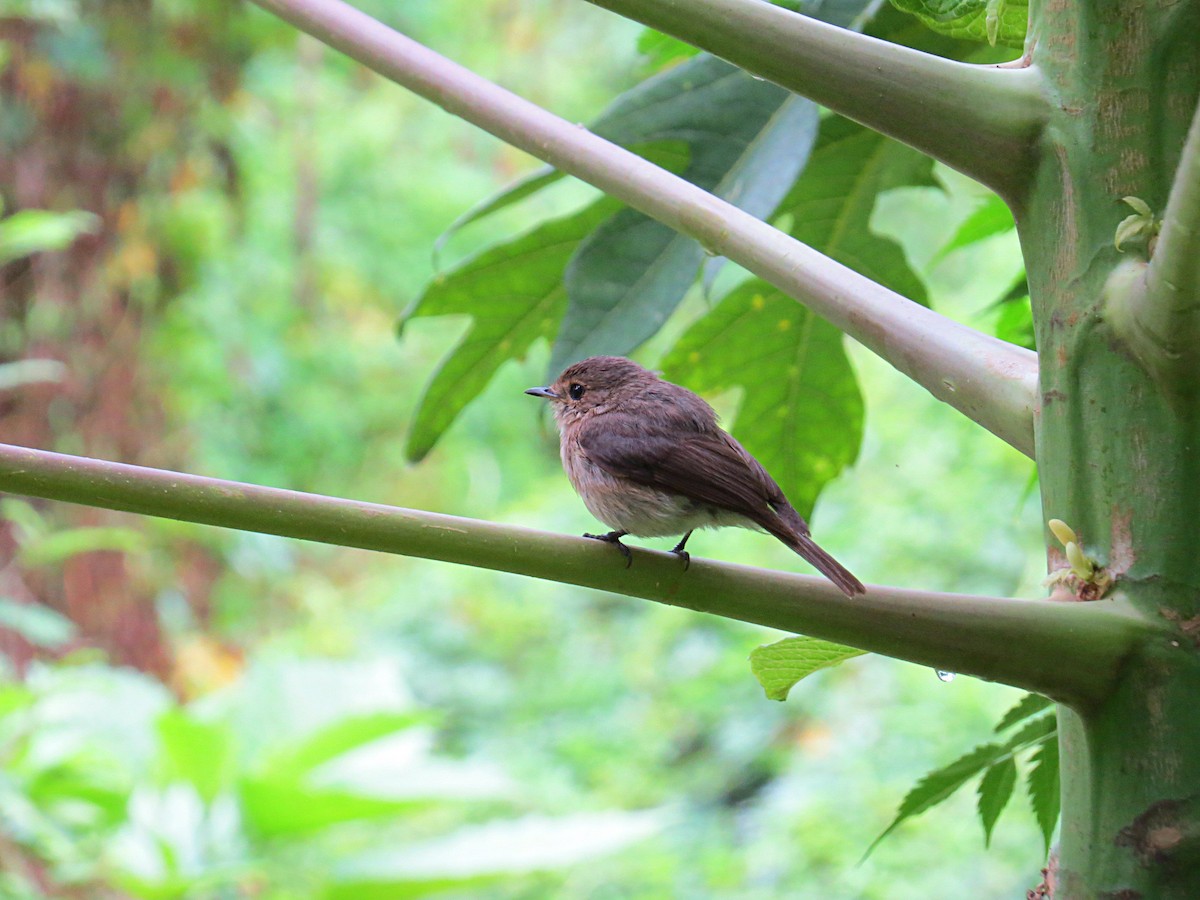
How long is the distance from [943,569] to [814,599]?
492 centimetres

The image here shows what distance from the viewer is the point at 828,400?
1.55m

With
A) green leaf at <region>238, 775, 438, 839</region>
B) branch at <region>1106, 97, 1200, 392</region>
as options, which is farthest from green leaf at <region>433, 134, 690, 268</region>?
green leaf at <region>238, 775, 438, 839</region>

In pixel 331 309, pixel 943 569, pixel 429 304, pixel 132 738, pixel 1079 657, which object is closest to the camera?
pixel 1079 657

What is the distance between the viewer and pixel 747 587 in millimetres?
809

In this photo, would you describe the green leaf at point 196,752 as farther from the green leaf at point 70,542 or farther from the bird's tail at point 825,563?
the bird's tail at point 825,563

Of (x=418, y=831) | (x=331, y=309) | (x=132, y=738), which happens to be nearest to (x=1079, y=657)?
(x=132, y=738)

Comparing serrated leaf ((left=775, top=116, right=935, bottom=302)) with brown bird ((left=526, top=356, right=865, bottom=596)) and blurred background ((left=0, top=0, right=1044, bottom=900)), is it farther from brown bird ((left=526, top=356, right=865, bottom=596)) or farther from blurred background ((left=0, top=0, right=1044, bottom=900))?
blurred background ((left=0, top=0, right=1044, bottom=900))

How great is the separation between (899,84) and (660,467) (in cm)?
97

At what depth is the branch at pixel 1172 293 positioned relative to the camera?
0.65 metres

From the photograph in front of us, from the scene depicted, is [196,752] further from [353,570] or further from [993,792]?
[353,570]

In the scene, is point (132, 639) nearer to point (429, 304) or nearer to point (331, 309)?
point (331, 309)

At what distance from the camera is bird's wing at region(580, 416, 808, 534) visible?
60.5 inches

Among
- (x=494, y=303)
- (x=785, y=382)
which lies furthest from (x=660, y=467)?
(x=494, y=303)

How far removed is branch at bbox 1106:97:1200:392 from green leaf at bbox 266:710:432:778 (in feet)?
11.0
